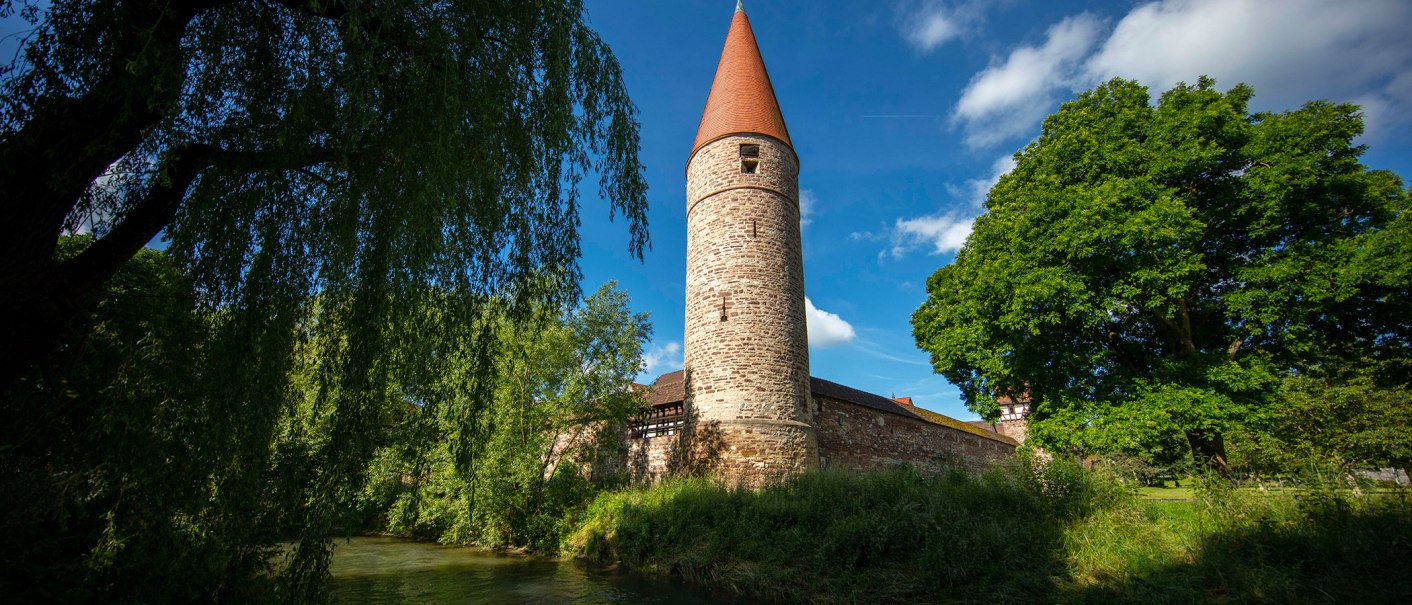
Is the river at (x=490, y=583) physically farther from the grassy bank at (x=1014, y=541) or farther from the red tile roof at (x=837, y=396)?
the red tile roof at (x=837, y=396)

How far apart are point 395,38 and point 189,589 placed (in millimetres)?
4661

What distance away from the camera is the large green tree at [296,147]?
3.16 m

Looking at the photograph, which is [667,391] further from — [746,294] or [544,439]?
[746,294]

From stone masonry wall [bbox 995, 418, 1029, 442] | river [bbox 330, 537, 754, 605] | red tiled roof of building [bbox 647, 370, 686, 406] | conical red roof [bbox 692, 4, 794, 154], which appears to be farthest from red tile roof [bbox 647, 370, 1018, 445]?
stone masonry wall [bbox 995, 418, 1029, 442]

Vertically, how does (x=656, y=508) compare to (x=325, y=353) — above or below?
below

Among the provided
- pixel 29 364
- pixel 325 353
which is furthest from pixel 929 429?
pixel 29 364

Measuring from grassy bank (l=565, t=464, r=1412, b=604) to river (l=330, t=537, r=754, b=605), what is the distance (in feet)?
2.62

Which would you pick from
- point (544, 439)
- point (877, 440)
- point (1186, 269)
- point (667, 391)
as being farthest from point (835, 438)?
point (1186, 269)

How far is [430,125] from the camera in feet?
13.0

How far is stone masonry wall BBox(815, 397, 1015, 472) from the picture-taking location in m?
16.4

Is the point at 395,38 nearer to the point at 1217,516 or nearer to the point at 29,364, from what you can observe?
the point at 29,364

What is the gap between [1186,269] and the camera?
9.29 meters

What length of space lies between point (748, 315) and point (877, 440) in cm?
775

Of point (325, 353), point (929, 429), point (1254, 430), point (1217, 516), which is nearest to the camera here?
point (325, 353)
